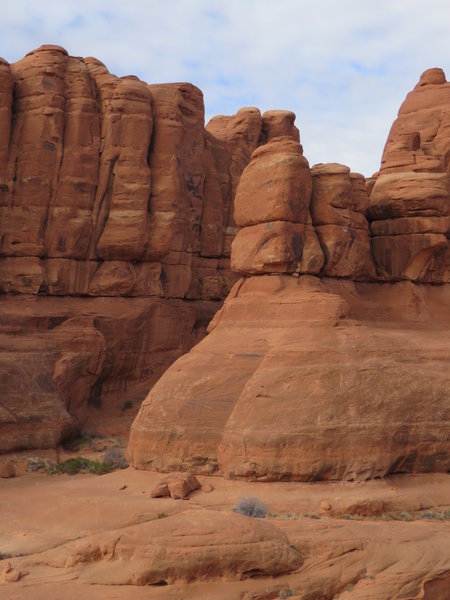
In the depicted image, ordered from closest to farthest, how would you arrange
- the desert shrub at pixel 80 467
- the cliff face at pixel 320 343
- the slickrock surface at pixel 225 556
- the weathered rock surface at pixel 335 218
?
the slickrock surface at pixel 225 556, the cliff face at pixel 320 343, the weathered rock surface at pixel 335 218, the desert shrub at pixel 80 467

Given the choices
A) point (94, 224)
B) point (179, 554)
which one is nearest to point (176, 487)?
point (179, 554)

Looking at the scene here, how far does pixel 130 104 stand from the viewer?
3066 cm

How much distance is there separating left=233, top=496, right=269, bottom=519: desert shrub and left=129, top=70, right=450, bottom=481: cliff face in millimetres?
1654

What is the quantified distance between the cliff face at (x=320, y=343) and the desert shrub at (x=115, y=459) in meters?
3.28

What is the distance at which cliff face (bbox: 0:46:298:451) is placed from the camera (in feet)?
94.8

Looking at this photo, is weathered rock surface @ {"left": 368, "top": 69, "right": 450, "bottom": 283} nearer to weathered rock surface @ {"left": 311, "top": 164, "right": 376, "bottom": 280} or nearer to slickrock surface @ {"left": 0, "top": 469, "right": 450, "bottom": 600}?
weathered rock surface @ {"left": 311, "top": 164, "right": 376, "bottom": 280}

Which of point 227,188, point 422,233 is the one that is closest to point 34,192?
point 227,188

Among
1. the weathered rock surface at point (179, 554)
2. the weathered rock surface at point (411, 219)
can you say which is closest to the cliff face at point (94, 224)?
the weathered rock surface at point (411, 219)

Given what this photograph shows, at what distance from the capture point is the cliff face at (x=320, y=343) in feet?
59.9

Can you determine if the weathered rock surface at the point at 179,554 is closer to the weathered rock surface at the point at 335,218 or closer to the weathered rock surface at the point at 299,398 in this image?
the weathered rock surface at the point at 299,398

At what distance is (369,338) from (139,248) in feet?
43.1

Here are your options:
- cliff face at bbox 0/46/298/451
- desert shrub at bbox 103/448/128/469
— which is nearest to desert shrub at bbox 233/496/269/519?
desert shrub at bbox 103/448/128/469

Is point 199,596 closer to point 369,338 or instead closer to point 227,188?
point 369,338

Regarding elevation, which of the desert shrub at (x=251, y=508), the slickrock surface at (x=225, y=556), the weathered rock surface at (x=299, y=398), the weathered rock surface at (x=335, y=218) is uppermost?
the weathered rock surface at (x=335, y=218)
